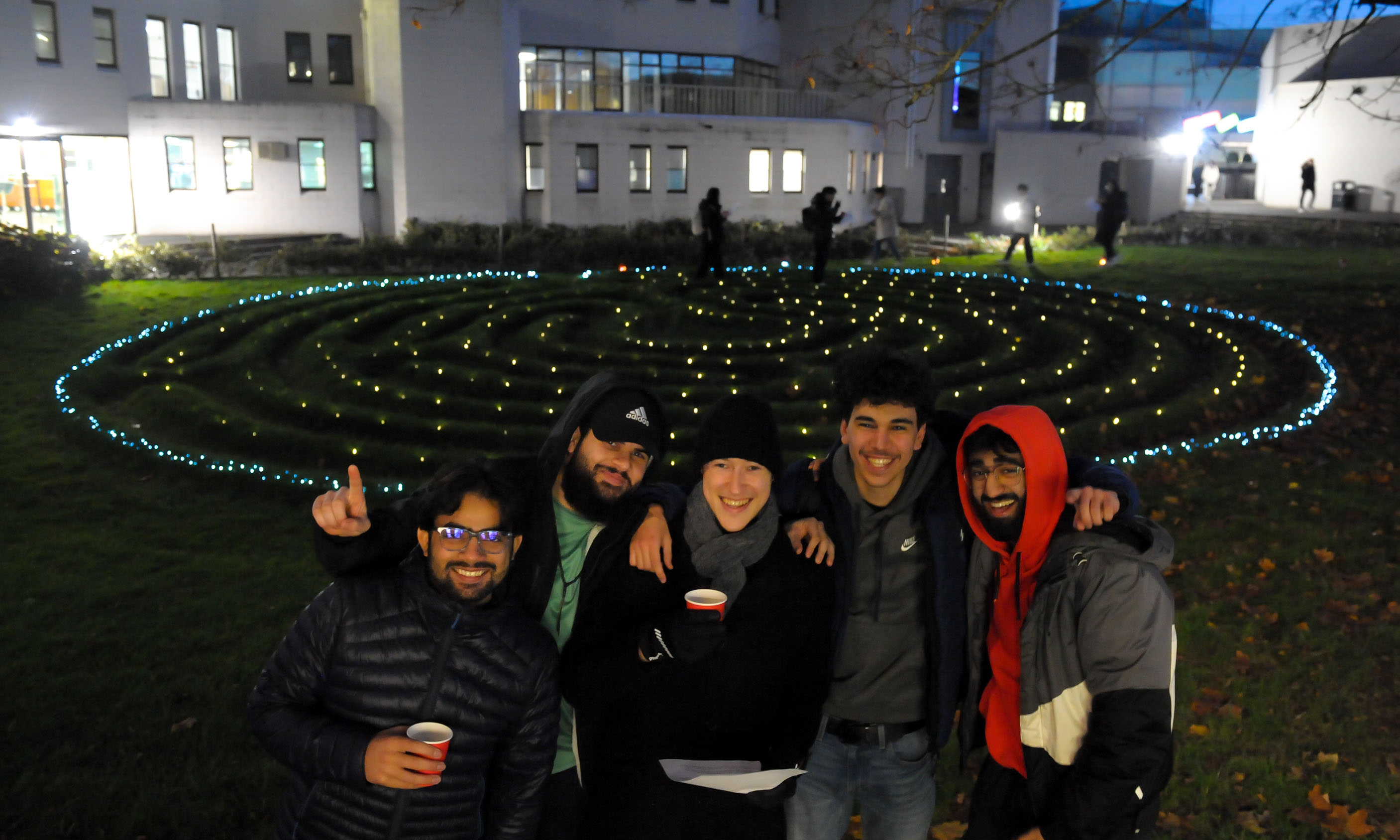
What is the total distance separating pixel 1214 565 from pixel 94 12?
3054 centimetres

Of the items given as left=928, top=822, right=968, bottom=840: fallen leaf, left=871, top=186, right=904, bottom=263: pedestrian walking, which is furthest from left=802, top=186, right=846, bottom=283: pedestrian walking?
left=928, top=822, right=968, bottom=840: fallen leaf

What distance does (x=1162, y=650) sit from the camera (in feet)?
10.7

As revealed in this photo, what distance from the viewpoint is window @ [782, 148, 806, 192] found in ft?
118

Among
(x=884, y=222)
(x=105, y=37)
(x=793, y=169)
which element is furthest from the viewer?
(x=793, y=169)

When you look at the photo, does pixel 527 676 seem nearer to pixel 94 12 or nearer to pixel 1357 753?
pixel 1357 753

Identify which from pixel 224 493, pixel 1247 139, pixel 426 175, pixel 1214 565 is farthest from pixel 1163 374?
pixel 1247 139

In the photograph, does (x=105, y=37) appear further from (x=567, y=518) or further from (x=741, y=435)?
(x=741, y=435)

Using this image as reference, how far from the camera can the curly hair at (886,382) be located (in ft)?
12.8

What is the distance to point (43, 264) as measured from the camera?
794 inches

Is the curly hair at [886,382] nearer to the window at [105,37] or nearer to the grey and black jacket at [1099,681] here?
the grey and black jacket at [1099,681]

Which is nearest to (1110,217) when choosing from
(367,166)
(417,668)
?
(367,166)

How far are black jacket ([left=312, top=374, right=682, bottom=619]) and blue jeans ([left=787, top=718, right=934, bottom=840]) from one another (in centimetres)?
106

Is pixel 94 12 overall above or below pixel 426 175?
above

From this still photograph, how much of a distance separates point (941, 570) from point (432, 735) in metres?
1.69
